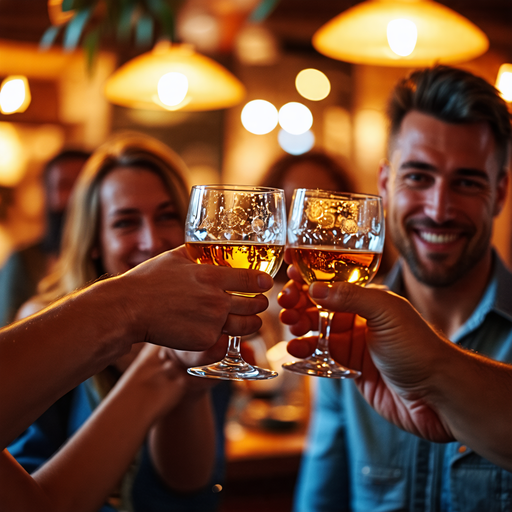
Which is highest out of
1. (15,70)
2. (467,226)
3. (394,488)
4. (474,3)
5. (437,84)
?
(474,3)

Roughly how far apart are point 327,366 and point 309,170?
1960 millimetres

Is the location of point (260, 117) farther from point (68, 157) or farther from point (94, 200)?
point (94, 200)

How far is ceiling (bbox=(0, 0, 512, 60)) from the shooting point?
4922 millimetres

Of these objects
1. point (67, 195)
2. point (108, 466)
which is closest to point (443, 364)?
point (108, 466)

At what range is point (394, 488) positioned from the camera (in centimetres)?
171

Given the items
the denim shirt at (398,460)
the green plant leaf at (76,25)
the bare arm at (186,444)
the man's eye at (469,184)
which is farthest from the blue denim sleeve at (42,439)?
the man's eye at (469,184)

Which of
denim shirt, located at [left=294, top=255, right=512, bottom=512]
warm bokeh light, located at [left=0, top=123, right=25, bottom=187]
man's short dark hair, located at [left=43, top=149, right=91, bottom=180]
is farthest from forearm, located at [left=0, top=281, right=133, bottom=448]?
warm bokeh light, located at [left=0, top=123, right=25, bottom=187]

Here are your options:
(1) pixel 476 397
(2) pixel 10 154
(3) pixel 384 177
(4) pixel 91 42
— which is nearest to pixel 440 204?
(3) pixel 384 177

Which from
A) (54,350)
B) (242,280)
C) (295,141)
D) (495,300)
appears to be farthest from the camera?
(295,141)

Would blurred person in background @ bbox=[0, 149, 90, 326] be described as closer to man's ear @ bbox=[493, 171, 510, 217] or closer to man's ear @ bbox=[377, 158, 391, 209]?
man's ear @ bbox=[377, 158, 391, 209]

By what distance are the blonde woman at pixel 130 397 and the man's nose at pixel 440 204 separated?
27.7 inches

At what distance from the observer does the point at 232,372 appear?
989 millimetres

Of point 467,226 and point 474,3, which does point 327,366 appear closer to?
point 467,226

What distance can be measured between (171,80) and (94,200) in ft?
2.02
